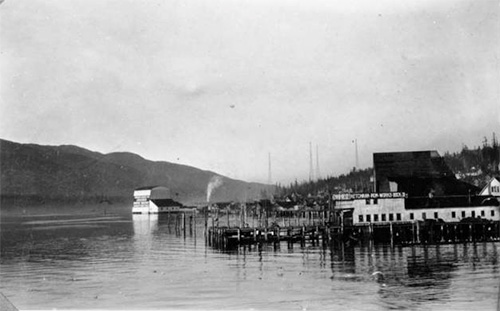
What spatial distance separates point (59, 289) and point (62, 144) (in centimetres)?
470

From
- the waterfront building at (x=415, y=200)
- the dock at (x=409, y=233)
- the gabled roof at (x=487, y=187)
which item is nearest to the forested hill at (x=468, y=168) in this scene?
the gabled roof at (x=487, y=187)

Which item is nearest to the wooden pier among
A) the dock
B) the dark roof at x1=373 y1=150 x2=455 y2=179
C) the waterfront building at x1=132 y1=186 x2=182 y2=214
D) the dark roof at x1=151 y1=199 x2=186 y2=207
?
the dock

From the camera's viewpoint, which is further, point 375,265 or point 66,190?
point 66,190

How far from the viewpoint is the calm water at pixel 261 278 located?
37.2 ft

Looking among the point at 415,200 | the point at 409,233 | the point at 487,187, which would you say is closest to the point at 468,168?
the point at 487,187

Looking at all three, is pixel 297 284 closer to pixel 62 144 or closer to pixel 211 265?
pixel 211 265

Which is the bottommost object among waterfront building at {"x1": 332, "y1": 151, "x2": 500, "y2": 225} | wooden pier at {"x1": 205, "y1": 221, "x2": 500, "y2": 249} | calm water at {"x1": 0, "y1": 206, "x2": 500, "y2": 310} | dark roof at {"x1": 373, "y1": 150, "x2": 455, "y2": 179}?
calm water at {"x1": 0, "y1": 206, "x2": 500, "y2": 310}

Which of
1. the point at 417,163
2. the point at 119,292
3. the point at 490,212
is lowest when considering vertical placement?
the point at 119,292

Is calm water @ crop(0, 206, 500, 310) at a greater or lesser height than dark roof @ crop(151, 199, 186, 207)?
lesser

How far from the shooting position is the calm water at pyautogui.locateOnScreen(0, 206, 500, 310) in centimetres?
1134

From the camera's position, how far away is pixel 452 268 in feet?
51.4

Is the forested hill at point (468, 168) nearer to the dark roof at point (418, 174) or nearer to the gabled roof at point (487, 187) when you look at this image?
the gabled roof at point (487, 187)

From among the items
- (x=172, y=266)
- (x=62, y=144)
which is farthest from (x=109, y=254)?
(x=62, y=144)

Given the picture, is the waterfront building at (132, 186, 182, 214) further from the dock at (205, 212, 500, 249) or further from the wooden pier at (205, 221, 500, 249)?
the dock at (205, 212, 500, 249)
